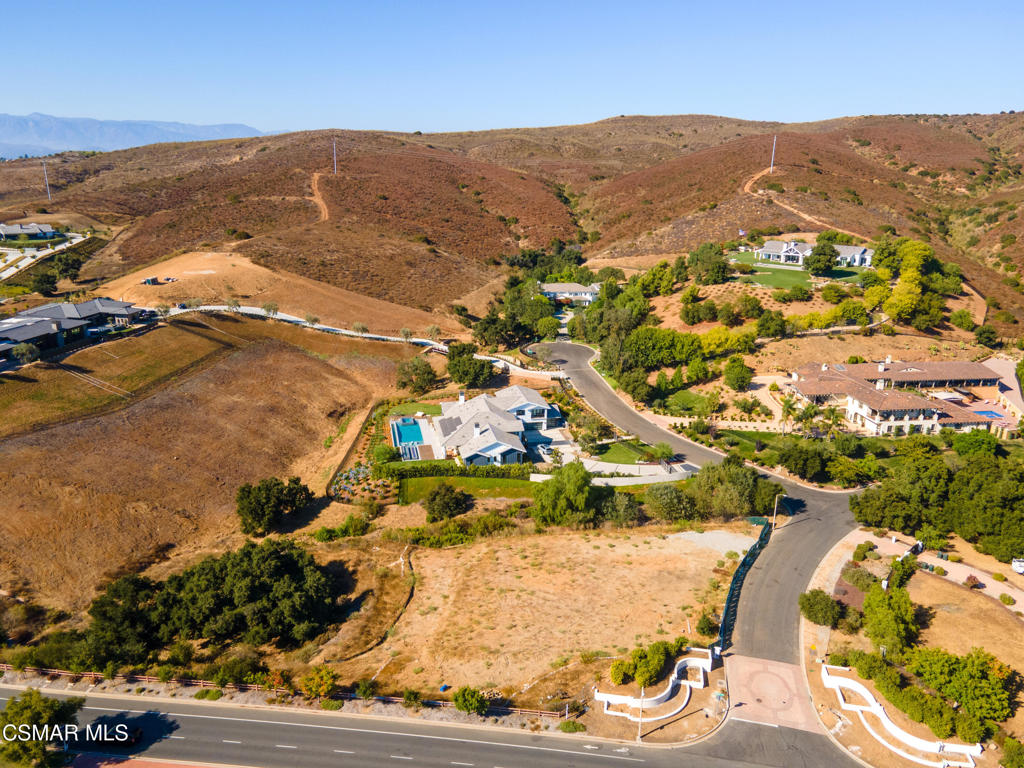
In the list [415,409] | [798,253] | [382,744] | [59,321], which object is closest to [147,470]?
[415,409]

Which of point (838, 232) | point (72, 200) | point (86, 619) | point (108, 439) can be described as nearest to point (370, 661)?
point (86, 619)

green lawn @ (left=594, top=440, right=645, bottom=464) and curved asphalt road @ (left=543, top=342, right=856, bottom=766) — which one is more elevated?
green lawn @ (left=594, top=440, right=645, bottom=464)

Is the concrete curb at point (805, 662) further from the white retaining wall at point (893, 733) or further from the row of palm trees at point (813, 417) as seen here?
the row of palm trees at point (813, 417)

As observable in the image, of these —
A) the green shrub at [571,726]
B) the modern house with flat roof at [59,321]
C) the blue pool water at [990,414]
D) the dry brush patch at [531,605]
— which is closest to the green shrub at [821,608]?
the dry brush patch at [531,605]

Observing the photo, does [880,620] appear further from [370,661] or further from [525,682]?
[370,661]

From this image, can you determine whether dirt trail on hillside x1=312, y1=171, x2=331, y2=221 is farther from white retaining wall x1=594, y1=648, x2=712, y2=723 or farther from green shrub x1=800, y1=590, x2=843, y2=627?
white retaining wall x1=594, y1=648, x2=712, y2=723

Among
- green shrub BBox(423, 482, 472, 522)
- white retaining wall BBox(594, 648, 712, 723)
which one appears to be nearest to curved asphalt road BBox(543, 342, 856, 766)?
white retaining wall BBox(594, 648, 712, 723)
